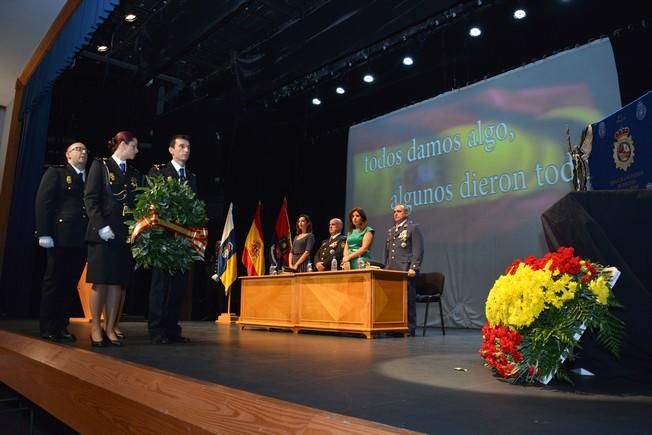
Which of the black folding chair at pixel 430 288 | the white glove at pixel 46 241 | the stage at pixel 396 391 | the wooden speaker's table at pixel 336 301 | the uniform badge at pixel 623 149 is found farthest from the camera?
the black folding chair at pixel 430 288

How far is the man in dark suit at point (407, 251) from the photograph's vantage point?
5.07 m

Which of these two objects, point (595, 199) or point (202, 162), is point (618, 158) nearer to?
point (595, 199)

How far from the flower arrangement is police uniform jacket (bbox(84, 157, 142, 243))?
2.30m

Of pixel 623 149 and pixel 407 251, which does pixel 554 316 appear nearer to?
pixel 623 149

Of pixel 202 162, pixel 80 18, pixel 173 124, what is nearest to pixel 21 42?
pixel 80 18

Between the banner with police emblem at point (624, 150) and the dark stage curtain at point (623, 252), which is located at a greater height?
the banner with police emblem at point (624, 150)

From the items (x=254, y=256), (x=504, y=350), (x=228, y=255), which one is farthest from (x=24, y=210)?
(x=504, y=350)

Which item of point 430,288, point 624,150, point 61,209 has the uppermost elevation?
point 624,150

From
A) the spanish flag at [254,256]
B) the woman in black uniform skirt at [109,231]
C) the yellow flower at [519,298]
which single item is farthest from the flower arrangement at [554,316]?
the spanish flag at [254,256]

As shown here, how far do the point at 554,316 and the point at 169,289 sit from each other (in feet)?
7.60

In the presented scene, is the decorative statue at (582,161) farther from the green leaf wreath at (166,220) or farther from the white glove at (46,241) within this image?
the white glove at (46,241)

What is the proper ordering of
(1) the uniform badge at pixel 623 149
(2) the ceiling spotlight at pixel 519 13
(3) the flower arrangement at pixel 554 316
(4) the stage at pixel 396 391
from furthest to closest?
(2) the ceiling spotlight at pixel 519 13
(1) the uniform badge at pixel 623 149
(3) the flower arrangement at pixel 554 316
(4) the stage at pixel 396 391

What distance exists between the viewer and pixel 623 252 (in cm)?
205

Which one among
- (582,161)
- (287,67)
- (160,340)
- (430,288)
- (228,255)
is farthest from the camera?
(228,255)
